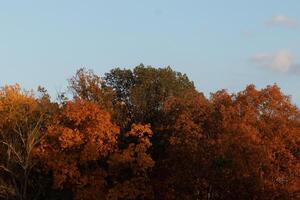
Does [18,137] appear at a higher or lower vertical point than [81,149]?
higher

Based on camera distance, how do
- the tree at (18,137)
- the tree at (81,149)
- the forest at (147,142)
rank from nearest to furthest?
the forest at (147,142) < the tree at (81,149) < the tree at (18,137)

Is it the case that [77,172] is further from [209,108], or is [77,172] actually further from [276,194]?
[276,194]

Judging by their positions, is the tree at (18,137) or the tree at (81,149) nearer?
the tree at (81,149)

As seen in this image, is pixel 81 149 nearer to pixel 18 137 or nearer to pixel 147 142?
pixel 147 142

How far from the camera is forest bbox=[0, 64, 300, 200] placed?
41062 mm

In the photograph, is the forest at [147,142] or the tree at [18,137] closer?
the forest at [147,142]

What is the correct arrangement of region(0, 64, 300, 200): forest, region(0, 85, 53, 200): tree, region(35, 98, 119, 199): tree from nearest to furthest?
region(0, 64, 300, 200): forest → region(35, 98, 119, 199): tree → region(0, 85, 53, 200): tree

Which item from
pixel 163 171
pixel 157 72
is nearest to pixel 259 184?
pixel 163 171

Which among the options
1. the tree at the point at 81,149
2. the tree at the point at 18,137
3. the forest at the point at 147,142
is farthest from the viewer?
the tree at the point at 18,137

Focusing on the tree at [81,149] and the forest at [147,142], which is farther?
the tree at [81,149]

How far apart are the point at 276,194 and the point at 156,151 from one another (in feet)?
39.9

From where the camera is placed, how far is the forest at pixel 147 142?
1617 inches

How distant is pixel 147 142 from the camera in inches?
1844

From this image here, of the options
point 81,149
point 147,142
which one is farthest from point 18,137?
point 147,142
